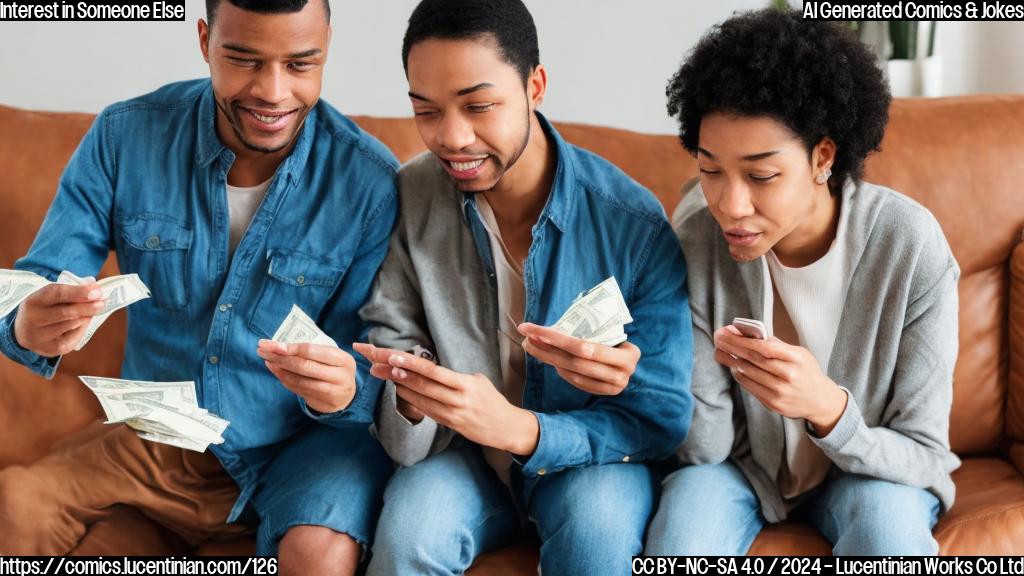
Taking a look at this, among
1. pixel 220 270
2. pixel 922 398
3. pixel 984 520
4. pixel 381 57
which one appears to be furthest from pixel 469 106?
pixel 984 520

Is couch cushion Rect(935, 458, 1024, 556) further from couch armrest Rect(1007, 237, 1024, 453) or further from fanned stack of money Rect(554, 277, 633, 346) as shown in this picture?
fanned stack of money Rect(554, 277, 633, 346)

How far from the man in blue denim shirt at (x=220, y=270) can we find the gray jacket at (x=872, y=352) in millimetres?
634

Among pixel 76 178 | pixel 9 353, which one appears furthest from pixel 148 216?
pixel 9 353

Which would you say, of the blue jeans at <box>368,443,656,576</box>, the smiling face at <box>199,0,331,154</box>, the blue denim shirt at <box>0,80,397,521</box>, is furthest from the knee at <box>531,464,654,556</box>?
the smiling face at <box>199,0,331,154</box>

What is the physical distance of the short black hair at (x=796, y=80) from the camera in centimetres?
198

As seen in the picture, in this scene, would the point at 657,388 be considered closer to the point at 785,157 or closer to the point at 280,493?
the point at 785,157

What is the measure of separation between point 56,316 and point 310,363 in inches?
17.9

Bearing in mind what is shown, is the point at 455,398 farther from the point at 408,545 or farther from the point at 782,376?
the point at 782,376

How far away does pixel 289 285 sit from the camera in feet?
7.29

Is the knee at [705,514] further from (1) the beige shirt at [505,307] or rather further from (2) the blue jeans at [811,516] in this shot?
(1) the beige shirt at [505,307]

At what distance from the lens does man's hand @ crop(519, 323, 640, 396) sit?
1976 millimetres

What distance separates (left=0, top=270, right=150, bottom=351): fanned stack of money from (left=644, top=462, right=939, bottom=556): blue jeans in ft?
3.34

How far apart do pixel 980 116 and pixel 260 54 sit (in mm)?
1603

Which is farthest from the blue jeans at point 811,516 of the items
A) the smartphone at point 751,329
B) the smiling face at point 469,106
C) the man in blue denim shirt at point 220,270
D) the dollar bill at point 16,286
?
the dollar bill at point 16,286
